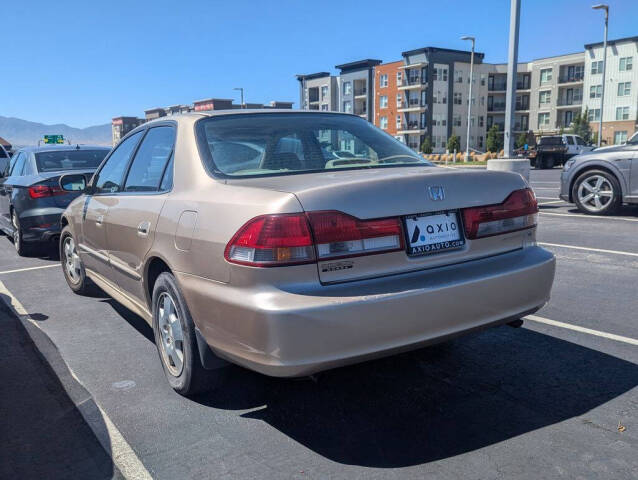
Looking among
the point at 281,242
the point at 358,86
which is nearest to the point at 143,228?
the point at 281,242

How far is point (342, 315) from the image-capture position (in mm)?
2631

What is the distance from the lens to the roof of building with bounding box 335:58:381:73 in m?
83.0

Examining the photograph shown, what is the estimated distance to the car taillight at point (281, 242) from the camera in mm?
2689

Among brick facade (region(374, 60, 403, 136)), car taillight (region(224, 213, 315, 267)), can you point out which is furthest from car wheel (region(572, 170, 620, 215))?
brick facade (region(374, 60, 403, 136))

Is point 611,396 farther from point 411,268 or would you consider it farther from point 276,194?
point 276,194

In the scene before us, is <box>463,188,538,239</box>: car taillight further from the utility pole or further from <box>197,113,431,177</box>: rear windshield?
the utility pole

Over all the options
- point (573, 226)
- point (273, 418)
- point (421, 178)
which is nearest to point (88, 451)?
point (273, 418)

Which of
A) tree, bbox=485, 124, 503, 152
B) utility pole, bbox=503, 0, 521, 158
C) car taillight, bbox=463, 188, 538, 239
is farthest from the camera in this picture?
tree, bbox=485, 124, 503, 152

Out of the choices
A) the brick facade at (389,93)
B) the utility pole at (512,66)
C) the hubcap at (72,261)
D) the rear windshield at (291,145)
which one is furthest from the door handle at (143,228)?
the brick facade at (389,93)

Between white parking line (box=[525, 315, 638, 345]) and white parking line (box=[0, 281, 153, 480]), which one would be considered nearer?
white parking line (box=[0, 281, 153, 480])

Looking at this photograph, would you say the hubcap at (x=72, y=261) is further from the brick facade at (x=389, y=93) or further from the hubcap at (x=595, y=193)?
the brick facade at (x=389, y=93)

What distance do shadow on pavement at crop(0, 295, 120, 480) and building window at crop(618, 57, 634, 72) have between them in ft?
237

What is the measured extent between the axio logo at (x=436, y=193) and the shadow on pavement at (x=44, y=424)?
2.01 metres

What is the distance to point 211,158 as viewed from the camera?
11.2ft
